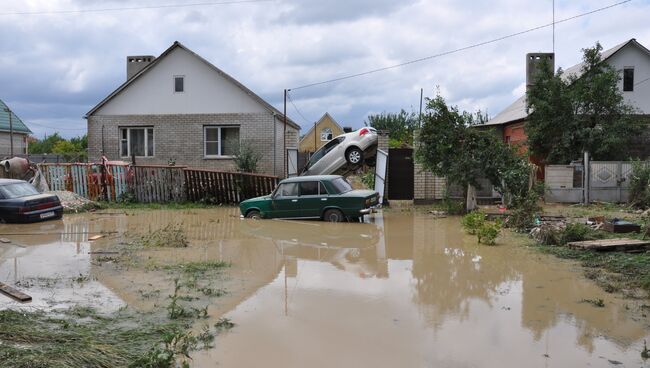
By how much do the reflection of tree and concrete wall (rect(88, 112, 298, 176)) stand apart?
471 inches

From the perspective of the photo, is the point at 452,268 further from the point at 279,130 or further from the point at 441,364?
the point at 279,130

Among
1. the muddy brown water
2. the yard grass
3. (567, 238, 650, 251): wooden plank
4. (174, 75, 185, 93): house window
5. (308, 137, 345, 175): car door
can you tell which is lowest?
the muddy brown water

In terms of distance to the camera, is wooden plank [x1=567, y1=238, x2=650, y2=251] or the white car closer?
wooden plank [x1=567, y1=238, x2=650, y2=251]

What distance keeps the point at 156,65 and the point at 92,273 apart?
16726mm

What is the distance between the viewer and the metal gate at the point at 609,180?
64.2ft

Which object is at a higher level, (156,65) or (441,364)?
(156,65)

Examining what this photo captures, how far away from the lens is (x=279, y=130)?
23922mm

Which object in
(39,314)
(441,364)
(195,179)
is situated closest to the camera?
(441,364)

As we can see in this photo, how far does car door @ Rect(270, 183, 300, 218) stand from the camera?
14.9 metres

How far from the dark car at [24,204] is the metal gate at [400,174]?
1082 centimetres

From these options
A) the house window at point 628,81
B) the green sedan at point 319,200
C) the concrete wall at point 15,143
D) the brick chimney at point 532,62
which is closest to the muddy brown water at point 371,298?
the green sedan at point 319,200

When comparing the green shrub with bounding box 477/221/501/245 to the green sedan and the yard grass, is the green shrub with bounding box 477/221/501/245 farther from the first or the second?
the green sedan

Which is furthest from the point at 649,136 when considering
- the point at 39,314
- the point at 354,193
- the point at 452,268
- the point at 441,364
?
the point at 39,314

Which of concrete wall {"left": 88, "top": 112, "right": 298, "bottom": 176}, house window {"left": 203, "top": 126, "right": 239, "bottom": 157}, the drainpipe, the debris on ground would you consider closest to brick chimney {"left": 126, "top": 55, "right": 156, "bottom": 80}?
concrete wall {"left": 88, "top": 112, "right": 298, "bottom": 176}
